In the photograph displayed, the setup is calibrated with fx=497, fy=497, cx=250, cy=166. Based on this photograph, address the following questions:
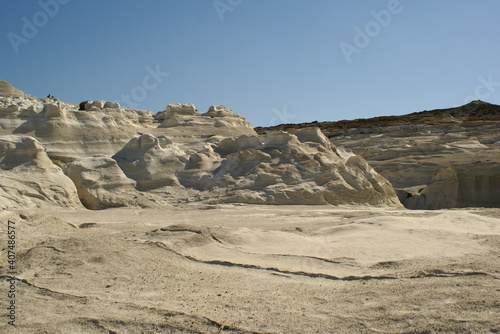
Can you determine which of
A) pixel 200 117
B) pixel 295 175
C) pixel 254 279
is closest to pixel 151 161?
pixel 295 175

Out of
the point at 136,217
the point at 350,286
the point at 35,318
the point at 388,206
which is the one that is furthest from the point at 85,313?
the point at 388,206

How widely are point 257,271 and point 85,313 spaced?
165cm

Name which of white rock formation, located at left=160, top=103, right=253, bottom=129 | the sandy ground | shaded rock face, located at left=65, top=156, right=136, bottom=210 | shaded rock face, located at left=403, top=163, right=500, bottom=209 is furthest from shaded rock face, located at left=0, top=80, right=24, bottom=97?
the sandy ground

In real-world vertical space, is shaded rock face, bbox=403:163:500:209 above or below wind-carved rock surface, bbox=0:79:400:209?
below

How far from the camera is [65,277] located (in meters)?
4.09

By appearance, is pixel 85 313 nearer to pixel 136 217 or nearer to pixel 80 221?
pixel 80 221

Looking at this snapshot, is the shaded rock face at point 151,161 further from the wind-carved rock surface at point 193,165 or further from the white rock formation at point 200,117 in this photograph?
the white rock formation at point 200,117

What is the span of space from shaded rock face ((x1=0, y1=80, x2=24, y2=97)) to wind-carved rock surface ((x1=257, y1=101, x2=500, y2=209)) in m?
17.1

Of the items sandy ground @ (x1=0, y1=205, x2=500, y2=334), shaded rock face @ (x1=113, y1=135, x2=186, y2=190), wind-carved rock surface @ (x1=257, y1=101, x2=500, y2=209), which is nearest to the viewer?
sandy ground @ (x1=0, y1=205, x2=500, y2=334)

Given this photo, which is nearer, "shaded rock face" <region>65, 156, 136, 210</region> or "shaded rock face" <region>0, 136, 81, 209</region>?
"shaded rock face" <region>0, 136, 81, 209</region>

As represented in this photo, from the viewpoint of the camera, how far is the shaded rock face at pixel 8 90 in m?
22.1

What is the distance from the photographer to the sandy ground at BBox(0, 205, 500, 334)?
3244mm

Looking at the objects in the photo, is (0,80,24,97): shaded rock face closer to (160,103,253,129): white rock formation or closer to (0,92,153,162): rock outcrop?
(160,103,253,129): white rock formation

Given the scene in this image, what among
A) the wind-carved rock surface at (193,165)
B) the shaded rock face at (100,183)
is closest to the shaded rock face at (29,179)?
the shaded rock face at (100,183)
